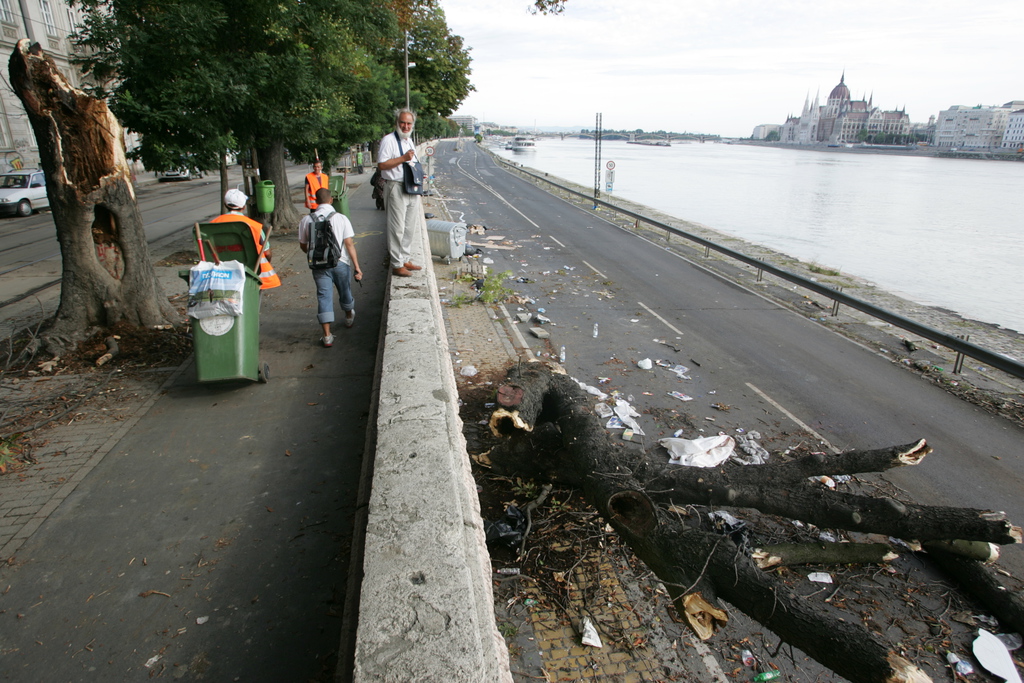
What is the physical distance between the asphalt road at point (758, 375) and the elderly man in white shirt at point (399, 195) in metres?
3.13

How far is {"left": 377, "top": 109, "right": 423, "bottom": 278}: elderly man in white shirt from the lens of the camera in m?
7.31

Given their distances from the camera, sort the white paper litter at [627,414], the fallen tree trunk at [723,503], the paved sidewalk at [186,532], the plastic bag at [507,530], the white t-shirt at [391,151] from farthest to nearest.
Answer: the white t-shirt at [391,151], the white paper litter at [627,414], the plastic bag at [507,530], the fallen tree trunk at [723,503], the paved sidewalk at [186,532]

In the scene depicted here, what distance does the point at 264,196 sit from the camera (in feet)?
53.2

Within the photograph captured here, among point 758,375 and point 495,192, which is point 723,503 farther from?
point 495,192

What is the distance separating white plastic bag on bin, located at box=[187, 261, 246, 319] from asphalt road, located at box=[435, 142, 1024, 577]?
15.7 feet

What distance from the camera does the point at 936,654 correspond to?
423cm

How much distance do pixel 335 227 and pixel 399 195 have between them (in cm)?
106

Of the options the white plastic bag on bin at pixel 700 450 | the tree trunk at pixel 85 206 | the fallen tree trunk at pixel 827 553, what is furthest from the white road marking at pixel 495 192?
the fallen tree trunk at pixel 827 553

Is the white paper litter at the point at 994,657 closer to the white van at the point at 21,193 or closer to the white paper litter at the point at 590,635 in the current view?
the white paper litter at the point at 590,635

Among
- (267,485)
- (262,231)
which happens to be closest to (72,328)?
(262,231)

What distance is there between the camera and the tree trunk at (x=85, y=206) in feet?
21.7

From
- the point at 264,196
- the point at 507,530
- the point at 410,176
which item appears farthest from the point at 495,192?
the point at 507,530

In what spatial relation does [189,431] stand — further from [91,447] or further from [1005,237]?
[1005,237]

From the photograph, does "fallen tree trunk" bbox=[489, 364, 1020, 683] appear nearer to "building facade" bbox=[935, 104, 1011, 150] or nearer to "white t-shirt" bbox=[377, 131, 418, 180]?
"white t-shirt" bbox=[377, 131, 418, 180]
